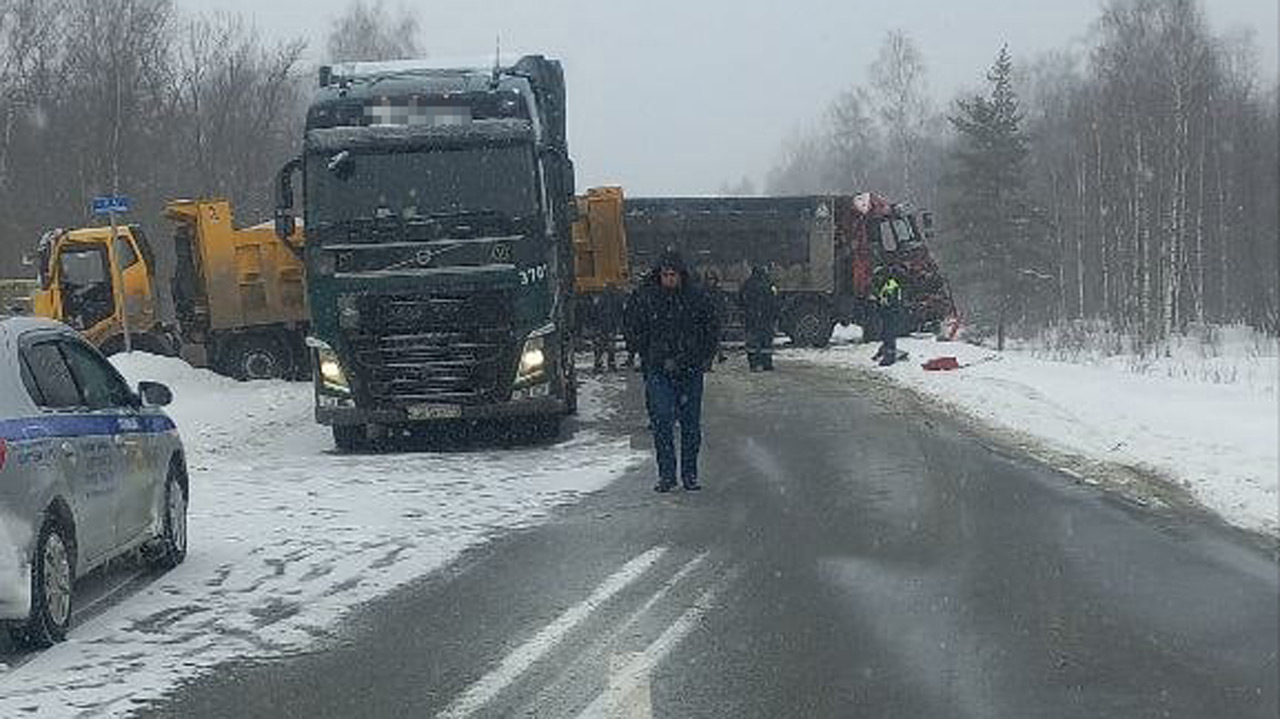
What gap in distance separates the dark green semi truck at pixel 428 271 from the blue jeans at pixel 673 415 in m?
2.90

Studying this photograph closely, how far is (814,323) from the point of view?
35656mm

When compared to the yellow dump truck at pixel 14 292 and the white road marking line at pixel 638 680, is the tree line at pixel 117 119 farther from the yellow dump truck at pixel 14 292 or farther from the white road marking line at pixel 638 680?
the white road marking line at pixel 638 680

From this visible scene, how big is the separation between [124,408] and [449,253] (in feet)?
19.7

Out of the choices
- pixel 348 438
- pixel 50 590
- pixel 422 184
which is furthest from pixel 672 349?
pixel 50 590

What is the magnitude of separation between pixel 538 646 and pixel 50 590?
2.32 metres

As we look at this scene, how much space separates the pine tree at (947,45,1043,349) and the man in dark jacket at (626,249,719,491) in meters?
53.2

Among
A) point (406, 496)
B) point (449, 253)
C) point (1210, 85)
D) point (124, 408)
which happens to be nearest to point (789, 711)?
point (124, 408)

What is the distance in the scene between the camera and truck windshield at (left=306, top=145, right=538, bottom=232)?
14.8m

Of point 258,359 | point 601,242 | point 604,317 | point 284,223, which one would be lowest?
point 258,359

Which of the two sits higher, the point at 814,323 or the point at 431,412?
the point at 431,412

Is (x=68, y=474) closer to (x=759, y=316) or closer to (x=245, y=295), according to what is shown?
(x=245, y=295)

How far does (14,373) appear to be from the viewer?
7465 millimetres

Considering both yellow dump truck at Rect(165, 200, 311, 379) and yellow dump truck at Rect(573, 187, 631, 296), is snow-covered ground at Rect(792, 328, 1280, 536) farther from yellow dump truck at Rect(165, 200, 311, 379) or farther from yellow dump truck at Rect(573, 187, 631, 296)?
yellow dump truck at Rect(165, 200, 311, 379)

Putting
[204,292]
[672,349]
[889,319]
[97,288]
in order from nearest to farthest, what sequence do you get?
[672,349], [204,292], [889,319], [97,288]
